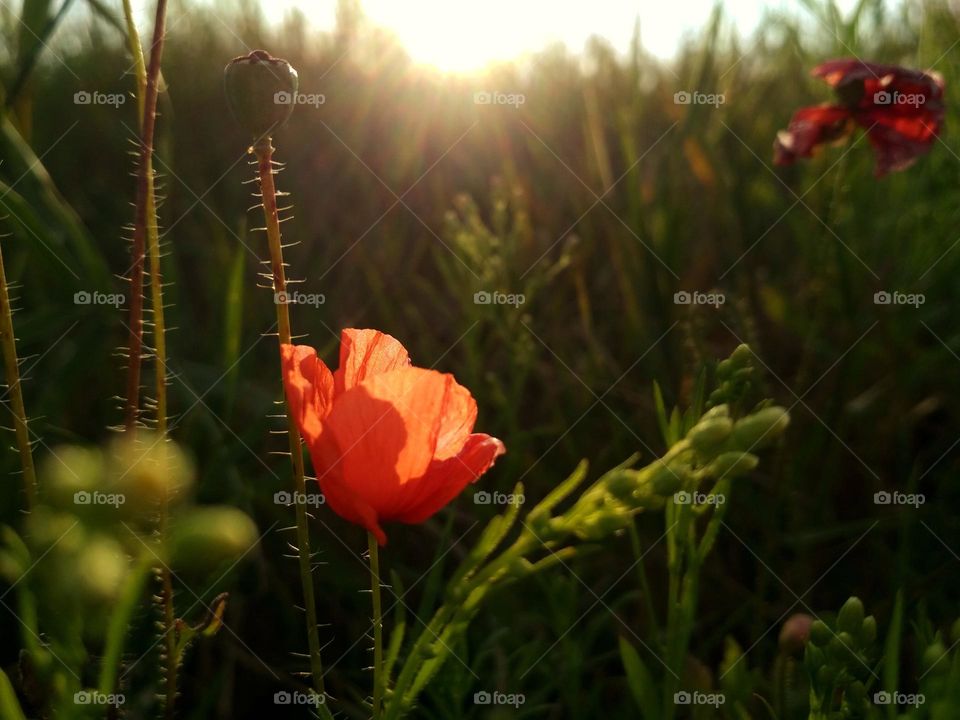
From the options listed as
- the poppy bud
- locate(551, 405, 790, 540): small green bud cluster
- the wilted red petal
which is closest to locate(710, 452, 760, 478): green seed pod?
locate(551, 405, 790, 540): small green bud cluster

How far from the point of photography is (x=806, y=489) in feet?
5.90

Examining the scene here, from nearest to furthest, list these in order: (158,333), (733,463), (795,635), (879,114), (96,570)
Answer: (96,570) → (733,463) → (158,333) → (795,635) → (879,114)

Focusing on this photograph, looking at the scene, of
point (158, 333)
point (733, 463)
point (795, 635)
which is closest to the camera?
point (733, 463)

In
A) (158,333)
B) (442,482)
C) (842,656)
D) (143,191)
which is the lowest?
(842,656)

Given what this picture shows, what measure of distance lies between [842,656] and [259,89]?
694 millimetres

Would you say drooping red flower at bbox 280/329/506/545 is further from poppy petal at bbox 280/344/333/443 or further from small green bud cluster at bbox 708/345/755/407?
small green bud cluster at bbox 708/345/755/407

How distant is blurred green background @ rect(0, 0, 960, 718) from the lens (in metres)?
1.44

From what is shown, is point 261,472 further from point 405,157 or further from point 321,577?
point 405,157

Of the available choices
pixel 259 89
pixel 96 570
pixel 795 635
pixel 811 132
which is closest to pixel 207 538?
pixel 96 570

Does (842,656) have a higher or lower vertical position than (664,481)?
lower

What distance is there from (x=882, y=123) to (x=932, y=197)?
534mm

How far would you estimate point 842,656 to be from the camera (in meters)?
0.84

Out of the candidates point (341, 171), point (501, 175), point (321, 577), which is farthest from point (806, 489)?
point (341, 171)

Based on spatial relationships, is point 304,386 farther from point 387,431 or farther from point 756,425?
point 756,425
